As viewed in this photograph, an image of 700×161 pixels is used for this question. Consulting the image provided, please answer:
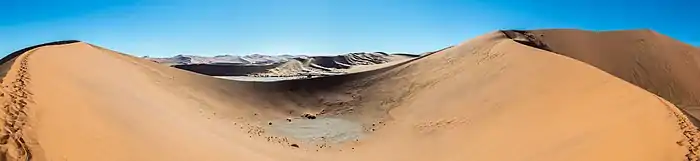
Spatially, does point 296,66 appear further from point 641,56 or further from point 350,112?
point 350,112

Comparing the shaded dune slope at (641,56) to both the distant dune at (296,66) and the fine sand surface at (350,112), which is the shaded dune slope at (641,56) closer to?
the fine sand surface at (350,112)

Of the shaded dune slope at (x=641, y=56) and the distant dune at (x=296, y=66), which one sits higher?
the distant dune at (x=296, y=66)

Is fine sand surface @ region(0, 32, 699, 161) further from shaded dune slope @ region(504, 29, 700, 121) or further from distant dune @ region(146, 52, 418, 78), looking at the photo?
distant dune @ region(146, 52, 418, 78)

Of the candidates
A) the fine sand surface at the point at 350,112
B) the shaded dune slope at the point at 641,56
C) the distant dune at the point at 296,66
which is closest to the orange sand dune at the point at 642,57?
the shaded dune slope at the point at 641,56

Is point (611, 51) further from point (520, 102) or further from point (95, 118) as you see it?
point (95, 118)

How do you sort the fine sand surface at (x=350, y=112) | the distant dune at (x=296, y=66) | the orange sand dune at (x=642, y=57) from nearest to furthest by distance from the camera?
the fine sand surface at (x=350, y=112), the orange sand dune at (x=642, y=57), the distant dune at (x=296, y=66)
